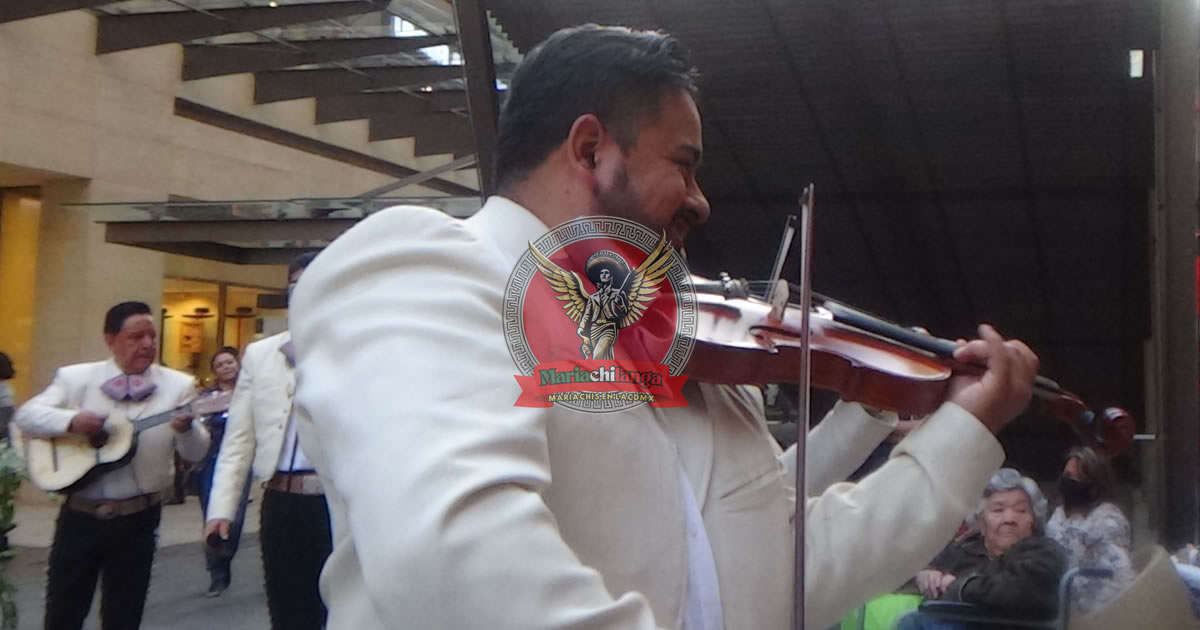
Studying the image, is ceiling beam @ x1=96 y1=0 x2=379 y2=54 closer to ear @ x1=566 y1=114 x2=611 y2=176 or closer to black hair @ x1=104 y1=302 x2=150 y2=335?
black hair @ x1=104 y1=302 x2=150 y2=335

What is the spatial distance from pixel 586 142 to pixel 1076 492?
4.01 metres

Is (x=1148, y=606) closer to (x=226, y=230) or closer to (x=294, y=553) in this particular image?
(x=294, y=553)

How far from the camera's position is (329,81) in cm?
1234

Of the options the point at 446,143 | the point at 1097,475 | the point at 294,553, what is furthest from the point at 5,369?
the point at 1097,475

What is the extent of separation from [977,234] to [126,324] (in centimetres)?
407

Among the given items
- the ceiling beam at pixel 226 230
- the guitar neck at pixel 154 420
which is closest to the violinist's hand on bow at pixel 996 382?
the guitar neck at pixel 154 420

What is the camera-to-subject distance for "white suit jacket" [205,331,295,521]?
3986mm

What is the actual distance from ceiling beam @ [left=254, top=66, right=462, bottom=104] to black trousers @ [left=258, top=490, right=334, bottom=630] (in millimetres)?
8121

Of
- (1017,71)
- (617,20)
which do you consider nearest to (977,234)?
(1017,71)

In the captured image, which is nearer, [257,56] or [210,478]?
[210,478]

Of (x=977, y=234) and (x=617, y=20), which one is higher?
(x=617, y=20)

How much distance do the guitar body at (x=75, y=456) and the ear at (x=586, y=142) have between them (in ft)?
12.8

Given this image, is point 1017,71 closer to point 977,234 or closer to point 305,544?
point 977,234

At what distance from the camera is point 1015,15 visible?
4793 millimetres
